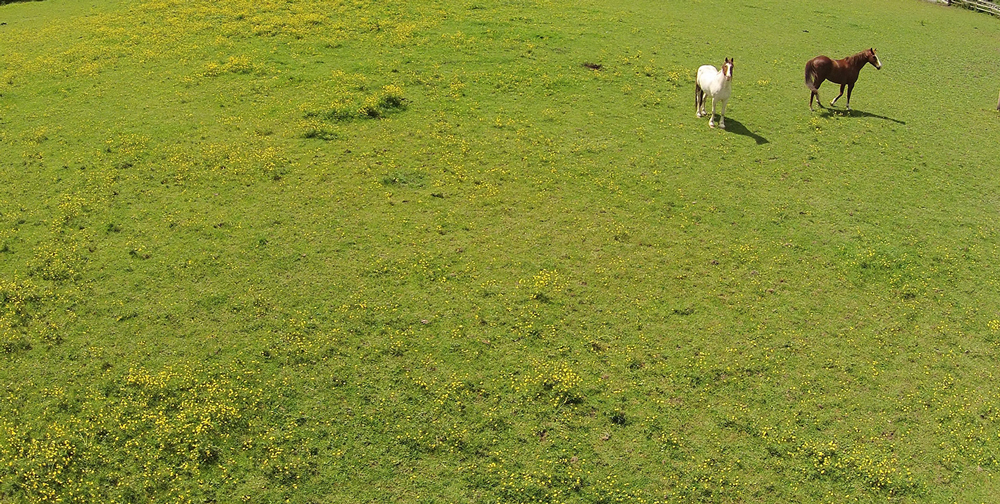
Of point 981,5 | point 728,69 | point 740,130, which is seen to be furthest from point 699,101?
point 981,5

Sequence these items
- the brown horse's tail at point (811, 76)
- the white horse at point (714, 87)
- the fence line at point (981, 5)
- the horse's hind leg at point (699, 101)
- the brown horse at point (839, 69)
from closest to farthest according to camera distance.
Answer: the white horse at point (714, 87) < the horse's hind leg at point (699, 101) < the brown horse at point (839, 69) < the brown horse's tail at point (811, 76) < the fence line at point (981, 5)

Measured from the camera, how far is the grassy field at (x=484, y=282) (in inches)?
344

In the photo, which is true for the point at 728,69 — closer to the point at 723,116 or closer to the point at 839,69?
the point at 723,116

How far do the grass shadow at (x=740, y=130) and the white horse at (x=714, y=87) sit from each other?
0.71ft

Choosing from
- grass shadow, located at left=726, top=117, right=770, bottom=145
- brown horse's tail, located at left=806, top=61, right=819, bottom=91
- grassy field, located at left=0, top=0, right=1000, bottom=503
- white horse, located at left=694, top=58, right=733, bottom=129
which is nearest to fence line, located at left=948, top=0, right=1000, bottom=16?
grassy field, located at left=0, top=0, right=1000, bottom=503

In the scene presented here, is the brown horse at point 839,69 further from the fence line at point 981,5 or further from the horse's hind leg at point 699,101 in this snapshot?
the fence line at point 981,5

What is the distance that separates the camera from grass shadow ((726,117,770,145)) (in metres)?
17.3

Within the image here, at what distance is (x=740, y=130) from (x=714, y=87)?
1.62m

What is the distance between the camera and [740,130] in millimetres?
17781

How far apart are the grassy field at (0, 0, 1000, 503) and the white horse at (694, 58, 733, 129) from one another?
0.50 m

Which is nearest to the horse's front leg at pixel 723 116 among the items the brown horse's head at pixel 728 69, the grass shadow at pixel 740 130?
the grass shadow at pixel 740 130

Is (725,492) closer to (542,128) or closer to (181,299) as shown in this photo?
(181,299)

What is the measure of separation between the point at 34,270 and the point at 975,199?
21.1m

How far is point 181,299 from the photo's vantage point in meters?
11.2
